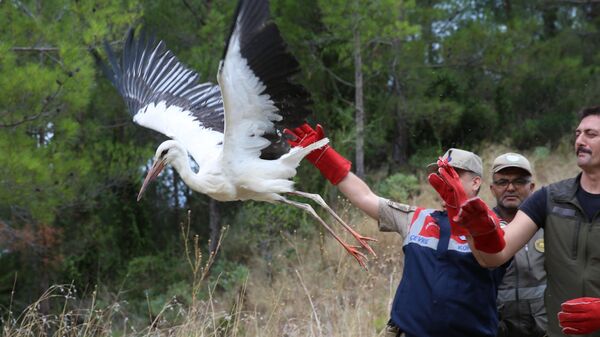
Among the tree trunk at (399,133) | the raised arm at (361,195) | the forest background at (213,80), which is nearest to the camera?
the raised arm at (361,195)

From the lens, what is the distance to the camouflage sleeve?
133 inches

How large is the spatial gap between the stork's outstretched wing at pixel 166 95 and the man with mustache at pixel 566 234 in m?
2.58

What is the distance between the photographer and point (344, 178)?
372cm

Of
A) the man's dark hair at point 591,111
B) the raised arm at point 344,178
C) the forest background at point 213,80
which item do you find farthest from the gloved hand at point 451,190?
the forest background at point 213,80

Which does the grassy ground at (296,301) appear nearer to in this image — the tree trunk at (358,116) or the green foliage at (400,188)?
the green foliage at (400,188)

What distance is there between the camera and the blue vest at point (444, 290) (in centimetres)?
303

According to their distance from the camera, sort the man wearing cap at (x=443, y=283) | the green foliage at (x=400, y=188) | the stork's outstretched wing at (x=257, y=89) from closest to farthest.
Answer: the man wearing cap at (x=443, y=283), the stork's outstretched wing at (x=257, y=89), the green foliage at (x=400, y=188)

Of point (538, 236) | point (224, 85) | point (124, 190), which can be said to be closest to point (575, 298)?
point (538, 236)

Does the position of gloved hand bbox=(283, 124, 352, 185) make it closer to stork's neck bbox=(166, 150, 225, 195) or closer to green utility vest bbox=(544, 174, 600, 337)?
stork's neck bbox=(166, 150, 225, 195)

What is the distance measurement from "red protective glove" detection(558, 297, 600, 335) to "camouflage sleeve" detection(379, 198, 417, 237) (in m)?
0.87

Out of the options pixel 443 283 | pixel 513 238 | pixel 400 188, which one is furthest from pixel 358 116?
pixel 513 238

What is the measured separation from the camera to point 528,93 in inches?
560

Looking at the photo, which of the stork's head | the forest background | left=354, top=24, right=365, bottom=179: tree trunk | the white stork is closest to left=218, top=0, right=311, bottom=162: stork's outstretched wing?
the white stork

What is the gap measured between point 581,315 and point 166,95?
4108 mm
